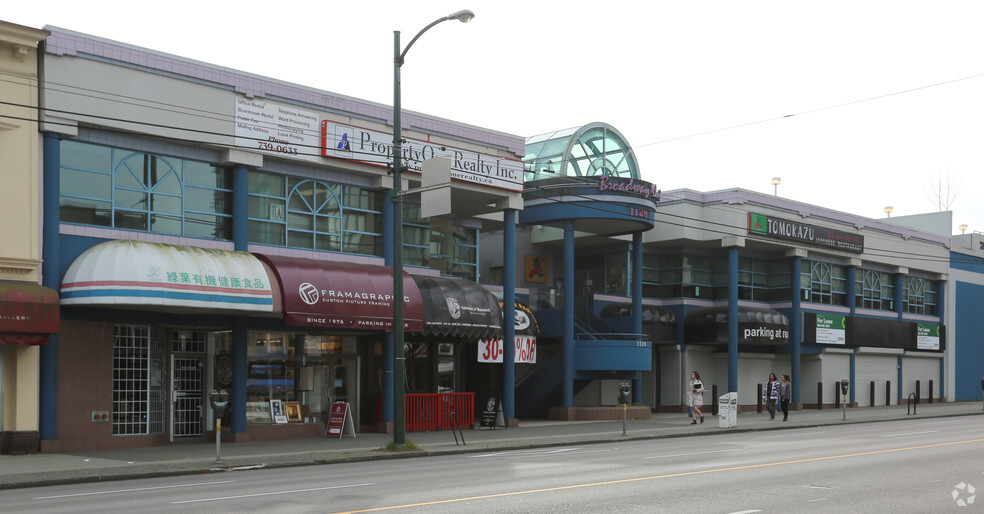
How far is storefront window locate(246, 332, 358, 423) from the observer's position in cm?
2469

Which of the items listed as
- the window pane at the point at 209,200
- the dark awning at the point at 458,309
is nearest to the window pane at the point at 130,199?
the window pane at the point at 209,200

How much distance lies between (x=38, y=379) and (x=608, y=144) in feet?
69.9

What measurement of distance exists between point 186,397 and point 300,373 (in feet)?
11.0

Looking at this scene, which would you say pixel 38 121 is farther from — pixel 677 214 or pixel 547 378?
pixel 677 214

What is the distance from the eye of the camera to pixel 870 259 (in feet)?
154

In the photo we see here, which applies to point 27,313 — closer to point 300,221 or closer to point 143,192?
point 143,192

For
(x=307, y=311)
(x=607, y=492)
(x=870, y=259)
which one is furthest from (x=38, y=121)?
(x=870, y=259)

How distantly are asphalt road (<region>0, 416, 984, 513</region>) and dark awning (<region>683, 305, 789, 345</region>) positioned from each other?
18.7 metres

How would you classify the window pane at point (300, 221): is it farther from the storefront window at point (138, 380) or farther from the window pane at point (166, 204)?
the storefront window at point (138, 380)

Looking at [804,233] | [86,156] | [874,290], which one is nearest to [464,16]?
[86,156]

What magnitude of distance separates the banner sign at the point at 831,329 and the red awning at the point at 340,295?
24480 mm

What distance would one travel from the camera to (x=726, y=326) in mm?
39531

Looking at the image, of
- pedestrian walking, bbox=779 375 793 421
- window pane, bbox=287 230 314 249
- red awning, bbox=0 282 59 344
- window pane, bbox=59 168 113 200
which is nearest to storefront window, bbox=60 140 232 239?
window pane, bbox=59 168 113 200

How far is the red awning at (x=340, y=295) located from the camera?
2306 centimetres
